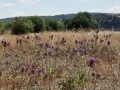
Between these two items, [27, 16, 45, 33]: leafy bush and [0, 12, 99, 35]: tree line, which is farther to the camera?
[27, 16, 45, 33]: leafy bush

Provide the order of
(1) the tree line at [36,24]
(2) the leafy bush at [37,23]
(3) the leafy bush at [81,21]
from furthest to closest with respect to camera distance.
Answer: (3) the leafy bush at [81,21] → (2) the leafy bush at [37,23] → (1) the tree line at [36,24]

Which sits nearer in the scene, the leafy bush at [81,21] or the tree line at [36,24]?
the tree line at [36,24]

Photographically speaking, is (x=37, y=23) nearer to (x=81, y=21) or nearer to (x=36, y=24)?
(x=36, y=24)

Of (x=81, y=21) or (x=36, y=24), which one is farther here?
(x=81, y=21)

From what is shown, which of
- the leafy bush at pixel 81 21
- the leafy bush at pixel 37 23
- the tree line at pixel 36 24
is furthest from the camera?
the leafy bush at pixel 81 21

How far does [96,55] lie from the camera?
8742mm

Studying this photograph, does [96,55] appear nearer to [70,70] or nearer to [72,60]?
[72,60]

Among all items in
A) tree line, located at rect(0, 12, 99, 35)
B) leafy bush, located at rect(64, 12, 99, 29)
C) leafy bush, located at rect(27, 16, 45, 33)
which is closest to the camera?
tree line, located at rect(0, 12, 99, 35)

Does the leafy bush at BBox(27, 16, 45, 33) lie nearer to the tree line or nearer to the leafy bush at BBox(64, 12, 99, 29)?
the tree line

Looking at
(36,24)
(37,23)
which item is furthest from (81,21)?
(36,24)

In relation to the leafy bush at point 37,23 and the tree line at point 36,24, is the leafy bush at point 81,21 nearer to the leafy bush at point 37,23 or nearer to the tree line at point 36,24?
the tree line at point 36,24

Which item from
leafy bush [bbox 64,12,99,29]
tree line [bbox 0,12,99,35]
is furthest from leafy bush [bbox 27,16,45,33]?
leafy bush [bbox 64,12,99,29]

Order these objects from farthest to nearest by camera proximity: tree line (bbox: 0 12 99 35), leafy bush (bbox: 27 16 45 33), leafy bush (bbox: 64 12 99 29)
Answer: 1. leafy bush (bbox: 64 12 99 29)
2. leafy bush (bbox: 27 16 45 33)
3. tree line (bbox: 0 12 99 35)

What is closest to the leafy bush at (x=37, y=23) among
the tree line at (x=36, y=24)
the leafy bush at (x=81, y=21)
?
the tree line at (x=36, y=24)
